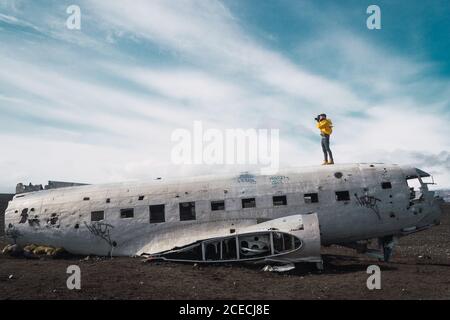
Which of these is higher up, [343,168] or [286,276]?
[343,168]

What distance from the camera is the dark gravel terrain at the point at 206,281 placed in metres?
11.6

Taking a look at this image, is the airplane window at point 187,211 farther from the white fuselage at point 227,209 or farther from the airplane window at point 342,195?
the airplane window at point 342,195

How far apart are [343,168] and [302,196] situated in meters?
2.85

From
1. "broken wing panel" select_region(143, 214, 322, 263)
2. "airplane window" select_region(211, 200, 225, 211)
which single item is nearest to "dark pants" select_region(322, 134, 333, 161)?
"broken wing panel" select_region(143, 214, 322, 263)

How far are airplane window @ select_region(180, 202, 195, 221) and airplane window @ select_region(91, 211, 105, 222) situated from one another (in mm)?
4200

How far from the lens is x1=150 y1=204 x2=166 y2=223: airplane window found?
682 inches

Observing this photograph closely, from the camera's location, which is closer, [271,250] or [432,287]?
[432,287]

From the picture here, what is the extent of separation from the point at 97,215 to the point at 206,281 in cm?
768

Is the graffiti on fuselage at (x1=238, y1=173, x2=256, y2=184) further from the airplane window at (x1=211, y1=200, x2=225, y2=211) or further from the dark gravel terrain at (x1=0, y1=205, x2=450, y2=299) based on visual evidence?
the dark gravel terrain at (x1=0, y1=205, x2=450, y2=299)

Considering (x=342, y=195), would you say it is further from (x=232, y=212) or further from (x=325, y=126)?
(x=232, y=212)

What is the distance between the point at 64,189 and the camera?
19.6m

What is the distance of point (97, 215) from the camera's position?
1784 cm
